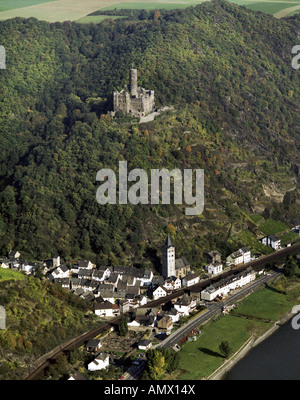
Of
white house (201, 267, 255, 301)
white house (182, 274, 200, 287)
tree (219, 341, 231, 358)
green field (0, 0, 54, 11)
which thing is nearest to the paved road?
white house (201, 267, 255, 301)

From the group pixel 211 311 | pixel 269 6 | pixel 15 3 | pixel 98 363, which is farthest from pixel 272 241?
pixel 15 3

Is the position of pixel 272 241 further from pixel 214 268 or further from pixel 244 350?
pixel 244 350

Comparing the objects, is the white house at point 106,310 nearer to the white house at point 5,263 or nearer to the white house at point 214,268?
the white house at point 5,263

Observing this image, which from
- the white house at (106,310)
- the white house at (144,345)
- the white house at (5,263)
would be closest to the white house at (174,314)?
the white house at (106,310)
